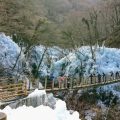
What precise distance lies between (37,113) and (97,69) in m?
31.2

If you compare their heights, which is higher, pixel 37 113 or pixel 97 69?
pixel 97 69

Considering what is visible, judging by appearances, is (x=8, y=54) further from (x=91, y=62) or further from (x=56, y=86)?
(x=91, y=62)

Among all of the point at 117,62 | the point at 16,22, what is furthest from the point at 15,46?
the point at 117,62

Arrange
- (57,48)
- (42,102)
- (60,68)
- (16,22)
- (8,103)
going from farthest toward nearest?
(57,48) < (60,68) < (16,22) < (42,102) < (8,103)

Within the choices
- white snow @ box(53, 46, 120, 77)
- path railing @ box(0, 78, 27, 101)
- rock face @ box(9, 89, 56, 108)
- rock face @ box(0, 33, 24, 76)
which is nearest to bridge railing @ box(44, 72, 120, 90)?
white snow @ box(53, 46, 120, 77)

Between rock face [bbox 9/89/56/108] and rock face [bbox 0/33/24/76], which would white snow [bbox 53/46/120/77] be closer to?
rock face [bbox 0/33/24/76]

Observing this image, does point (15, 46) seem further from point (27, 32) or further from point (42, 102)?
point (42, 102)

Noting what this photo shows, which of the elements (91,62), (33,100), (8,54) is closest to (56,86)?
(8,54)

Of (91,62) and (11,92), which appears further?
(91,62)

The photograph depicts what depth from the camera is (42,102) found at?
2839cm

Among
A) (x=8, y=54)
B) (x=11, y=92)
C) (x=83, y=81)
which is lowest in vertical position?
(x=11, y=92)

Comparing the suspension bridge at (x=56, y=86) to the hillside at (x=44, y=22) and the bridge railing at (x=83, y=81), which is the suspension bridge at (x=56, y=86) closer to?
the bridge railing at (x=83, y=81)

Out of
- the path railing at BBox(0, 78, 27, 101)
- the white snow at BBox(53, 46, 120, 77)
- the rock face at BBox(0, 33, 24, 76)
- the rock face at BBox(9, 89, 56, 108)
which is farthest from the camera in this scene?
the white snow at BBox(53, 46, 120, 77)

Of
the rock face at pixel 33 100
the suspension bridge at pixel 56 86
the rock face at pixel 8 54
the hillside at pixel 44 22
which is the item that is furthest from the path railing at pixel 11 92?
the rock face at pixel 8 54
